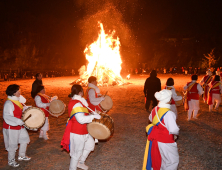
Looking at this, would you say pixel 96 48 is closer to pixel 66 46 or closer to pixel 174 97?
pixel 174 97

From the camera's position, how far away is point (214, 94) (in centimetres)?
824

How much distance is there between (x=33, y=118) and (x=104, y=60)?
1741 centimetres

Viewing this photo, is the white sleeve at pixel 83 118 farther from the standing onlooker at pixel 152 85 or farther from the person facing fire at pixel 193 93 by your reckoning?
the standing onlooker at pixel 152 85

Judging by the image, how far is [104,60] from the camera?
2086 centimetres

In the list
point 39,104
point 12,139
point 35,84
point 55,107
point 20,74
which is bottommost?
point 12,139

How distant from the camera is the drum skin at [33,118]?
377cm

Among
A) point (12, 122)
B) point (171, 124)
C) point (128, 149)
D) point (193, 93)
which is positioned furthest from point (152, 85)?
point (12, 122)

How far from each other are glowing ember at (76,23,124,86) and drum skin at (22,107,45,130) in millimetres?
15592

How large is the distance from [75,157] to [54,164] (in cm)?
102

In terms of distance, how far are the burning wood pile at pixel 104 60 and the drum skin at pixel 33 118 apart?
50.9ft

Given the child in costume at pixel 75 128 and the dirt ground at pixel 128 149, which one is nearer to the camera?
the child in costume at pixel 75 128

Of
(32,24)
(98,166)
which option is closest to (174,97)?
(98,166)

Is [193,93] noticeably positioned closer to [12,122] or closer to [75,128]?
[75,128]

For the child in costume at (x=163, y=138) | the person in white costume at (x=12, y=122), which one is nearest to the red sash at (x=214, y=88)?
the child in costume at (x=163, y=138)
